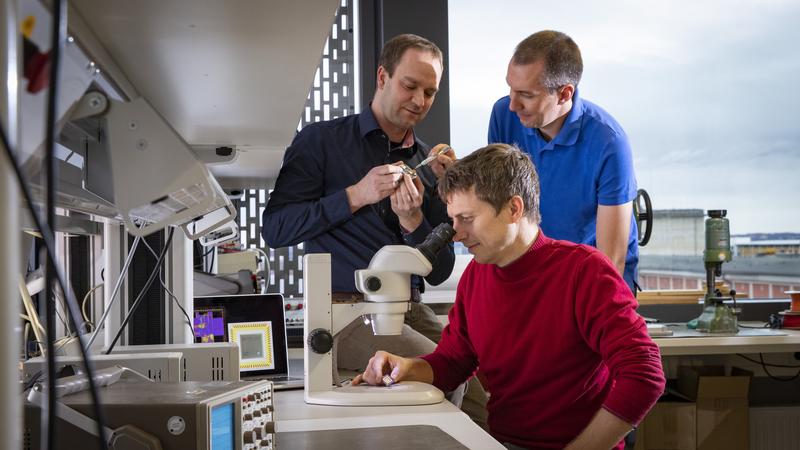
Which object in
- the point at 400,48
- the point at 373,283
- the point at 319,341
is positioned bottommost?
the point at 319,341

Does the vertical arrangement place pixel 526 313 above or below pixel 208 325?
above

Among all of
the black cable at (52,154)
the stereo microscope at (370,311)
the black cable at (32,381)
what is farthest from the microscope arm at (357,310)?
the black cable at (52,154)

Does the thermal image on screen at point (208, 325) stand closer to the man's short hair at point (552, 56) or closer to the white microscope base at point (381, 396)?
the white microscope base at point (381, 396)

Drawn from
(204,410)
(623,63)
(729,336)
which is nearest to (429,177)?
(204,410)

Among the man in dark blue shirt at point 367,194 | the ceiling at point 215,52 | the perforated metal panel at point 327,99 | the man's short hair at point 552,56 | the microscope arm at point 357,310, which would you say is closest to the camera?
the ceiling at point 215,52

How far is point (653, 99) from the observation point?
409 cm

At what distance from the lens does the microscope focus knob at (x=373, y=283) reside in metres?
1.56

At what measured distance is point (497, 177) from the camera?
164 centimetres

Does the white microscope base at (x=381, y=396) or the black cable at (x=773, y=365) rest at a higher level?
the white microscope base at (x=381, y=396)

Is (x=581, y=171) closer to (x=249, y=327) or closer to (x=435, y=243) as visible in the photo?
(x=435, y=243)

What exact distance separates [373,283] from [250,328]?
1.08 meters

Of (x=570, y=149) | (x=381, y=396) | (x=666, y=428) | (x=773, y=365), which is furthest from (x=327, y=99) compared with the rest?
(x=773, y=365)

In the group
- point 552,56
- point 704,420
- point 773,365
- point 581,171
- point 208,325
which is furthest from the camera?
point 773,365

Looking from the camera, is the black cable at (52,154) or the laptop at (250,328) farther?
the laptop at (250,328)
